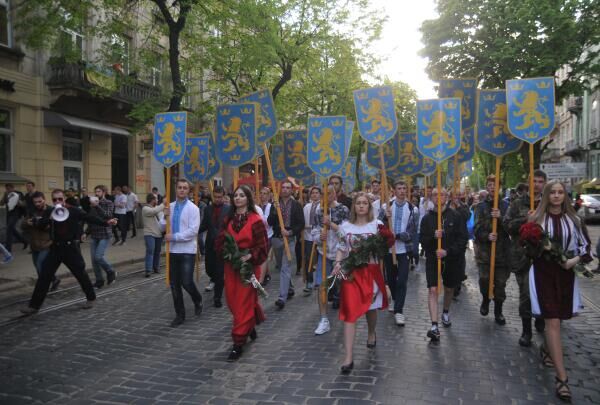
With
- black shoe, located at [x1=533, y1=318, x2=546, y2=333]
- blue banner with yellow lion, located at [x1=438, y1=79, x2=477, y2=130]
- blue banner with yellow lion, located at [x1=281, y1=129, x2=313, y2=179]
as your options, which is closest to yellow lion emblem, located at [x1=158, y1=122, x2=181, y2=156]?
blue banner with yellow lion, located at [x1=281, y1=129, x2=313, y2=179]

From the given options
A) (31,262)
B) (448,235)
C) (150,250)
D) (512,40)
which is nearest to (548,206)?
(448,235)

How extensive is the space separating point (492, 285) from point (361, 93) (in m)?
3.41

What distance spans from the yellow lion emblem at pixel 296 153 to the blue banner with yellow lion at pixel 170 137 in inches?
145

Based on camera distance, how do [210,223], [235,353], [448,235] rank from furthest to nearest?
[210,223]
[448,235]
[235,353]

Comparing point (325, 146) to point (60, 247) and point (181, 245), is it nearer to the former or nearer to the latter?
point (181, 245)

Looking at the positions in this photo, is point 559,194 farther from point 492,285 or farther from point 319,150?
point 319,150

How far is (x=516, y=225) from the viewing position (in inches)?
227

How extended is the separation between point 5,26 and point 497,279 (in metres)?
15.8

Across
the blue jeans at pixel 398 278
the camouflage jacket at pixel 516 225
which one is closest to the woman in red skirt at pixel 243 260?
the blue jeans at pixel 398 278

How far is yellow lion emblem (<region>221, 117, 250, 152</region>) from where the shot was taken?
874cm

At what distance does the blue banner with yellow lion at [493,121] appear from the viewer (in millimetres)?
7938

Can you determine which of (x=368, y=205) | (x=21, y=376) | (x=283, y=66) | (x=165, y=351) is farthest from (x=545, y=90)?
(x=283, y=66)

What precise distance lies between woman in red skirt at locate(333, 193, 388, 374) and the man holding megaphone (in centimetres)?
434

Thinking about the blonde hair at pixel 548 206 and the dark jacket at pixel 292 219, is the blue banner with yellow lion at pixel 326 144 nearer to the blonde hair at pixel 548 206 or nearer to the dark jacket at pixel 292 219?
the dark jacket at pixel 292 219
